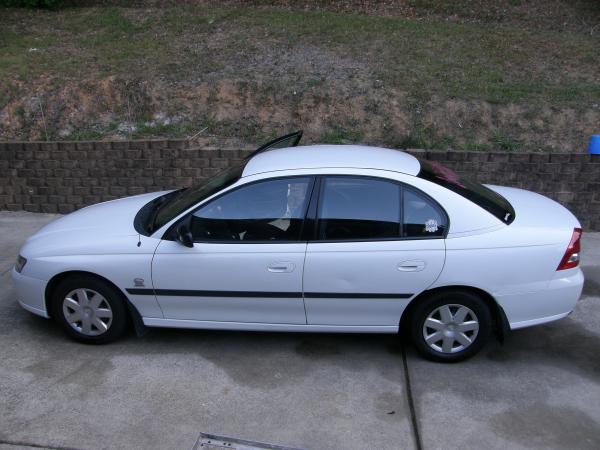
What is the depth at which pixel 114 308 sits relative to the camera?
442cm

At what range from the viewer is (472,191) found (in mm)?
4449

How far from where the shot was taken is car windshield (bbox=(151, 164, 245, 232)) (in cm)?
438

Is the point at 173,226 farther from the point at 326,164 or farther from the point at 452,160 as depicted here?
the point at 452,160

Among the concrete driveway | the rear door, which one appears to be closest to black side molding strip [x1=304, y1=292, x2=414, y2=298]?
the rear door

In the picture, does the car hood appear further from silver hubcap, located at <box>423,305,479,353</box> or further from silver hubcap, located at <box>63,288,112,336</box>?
silver hubcap, located at <box>423,305,479,353</box>

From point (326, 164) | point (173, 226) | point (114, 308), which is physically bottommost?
point (114, 308)

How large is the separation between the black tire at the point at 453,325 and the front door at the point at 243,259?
0.84 metres

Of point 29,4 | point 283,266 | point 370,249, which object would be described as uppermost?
point 29,4

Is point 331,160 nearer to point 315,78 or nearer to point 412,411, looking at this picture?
point 412,411

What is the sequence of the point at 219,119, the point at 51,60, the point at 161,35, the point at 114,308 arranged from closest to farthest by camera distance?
the point at 114,308, the point at 219,119, the point at 51,60, the point at 161,35

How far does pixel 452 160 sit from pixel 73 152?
4.76 meters

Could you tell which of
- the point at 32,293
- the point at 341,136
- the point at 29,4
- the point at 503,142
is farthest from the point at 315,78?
the point at 29,4

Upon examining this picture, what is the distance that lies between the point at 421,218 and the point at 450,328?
2.70ft

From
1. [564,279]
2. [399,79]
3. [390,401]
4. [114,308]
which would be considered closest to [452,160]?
[399,79]
